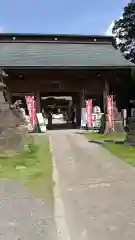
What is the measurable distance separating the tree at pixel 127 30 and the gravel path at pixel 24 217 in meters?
38.5

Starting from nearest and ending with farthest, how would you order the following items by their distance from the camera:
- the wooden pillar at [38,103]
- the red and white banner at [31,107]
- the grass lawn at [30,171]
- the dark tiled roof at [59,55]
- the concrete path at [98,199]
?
1. the concrete path at [98,199]
2. the grass lawn at [30,171]
3. the red and white banner at [31,107]
4. the wooden pillar at [38,103]
5. the dark tiled roof at [59,55]

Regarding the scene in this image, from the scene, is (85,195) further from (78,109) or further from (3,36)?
(3,36)

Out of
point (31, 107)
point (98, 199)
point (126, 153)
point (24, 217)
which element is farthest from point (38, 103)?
point (24, 217)

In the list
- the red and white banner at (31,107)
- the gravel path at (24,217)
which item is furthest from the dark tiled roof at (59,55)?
the gravel path at (24,217)

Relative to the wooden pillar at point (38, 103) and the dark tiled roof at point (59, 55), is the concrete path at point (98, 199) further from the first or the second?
the dark tiled roof at point (59, 55)

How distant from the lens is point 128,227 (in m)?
5.12

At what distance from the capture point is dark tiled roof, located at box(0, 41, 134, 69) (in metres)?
28.8

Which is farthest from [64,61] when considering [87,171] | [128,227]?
[128,227]

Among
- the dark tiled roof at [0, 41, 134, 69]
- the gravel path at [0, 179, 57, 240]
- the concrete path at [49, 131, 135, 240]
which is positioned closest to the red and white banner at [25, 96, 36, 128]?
the dark tiled roof at [0, 41, 134, 69]

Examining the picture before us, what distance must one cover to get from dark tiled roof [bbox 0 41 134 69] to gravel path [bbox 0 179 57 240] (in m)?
22.6

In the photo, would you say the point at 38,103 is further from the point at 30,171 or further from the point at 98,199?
the point at 98,199

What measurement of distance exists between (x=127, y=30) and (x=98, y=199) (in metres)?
39.9

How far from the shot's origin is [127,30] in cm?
4422

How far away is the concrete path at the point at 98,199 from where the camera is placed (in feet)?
16.6
